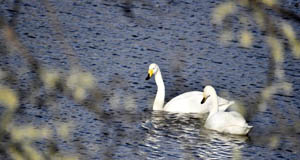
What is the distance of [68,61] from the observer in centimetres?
1569

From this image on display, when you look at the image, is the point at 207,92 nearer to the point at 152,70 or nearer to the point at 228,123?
the point at 228,123

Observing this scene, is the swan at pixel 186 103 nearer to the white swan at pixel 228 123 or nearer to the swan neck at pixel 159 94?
the swan neck at pixel 159 94

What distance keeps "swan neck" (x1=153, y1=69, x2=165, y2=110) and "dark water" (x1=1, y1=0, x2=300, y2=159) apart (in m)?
0.19

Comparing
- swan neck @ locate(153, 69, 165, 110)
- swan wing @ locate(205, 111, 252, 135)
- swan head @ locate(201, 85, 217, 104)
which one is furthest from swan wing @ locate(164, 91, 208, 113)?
swan wing @ locate(205, 111, 252, 135)

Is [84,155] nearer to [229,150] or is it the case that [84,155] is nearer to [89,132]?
[89,132]

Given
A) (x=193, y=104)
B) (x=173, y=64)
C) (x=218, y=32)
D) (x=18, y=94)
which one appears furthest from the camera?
(x=218, y=32)

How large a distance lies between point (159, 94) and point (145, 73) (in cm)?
130

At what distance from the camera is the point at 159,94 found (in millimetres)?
14359

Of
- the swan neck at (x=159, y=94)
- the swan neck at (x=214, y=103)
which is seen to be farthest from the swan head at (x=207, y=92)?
the swan neck at (x=159, y=94)

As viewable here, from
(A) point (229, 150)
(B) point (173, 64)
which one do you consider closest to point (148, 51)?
(B) point (173, 64)

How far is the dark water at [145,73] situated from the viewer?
1168 cm

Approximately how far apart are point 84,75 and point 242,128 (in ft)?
10.1

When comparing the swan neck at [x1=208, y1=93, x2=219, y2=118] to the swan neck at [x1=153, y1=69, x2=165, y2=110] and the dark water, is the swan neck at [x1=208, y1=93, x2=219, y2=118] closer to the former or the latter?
the dark water

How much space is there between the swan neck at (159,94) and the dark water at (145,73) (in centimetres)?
19
